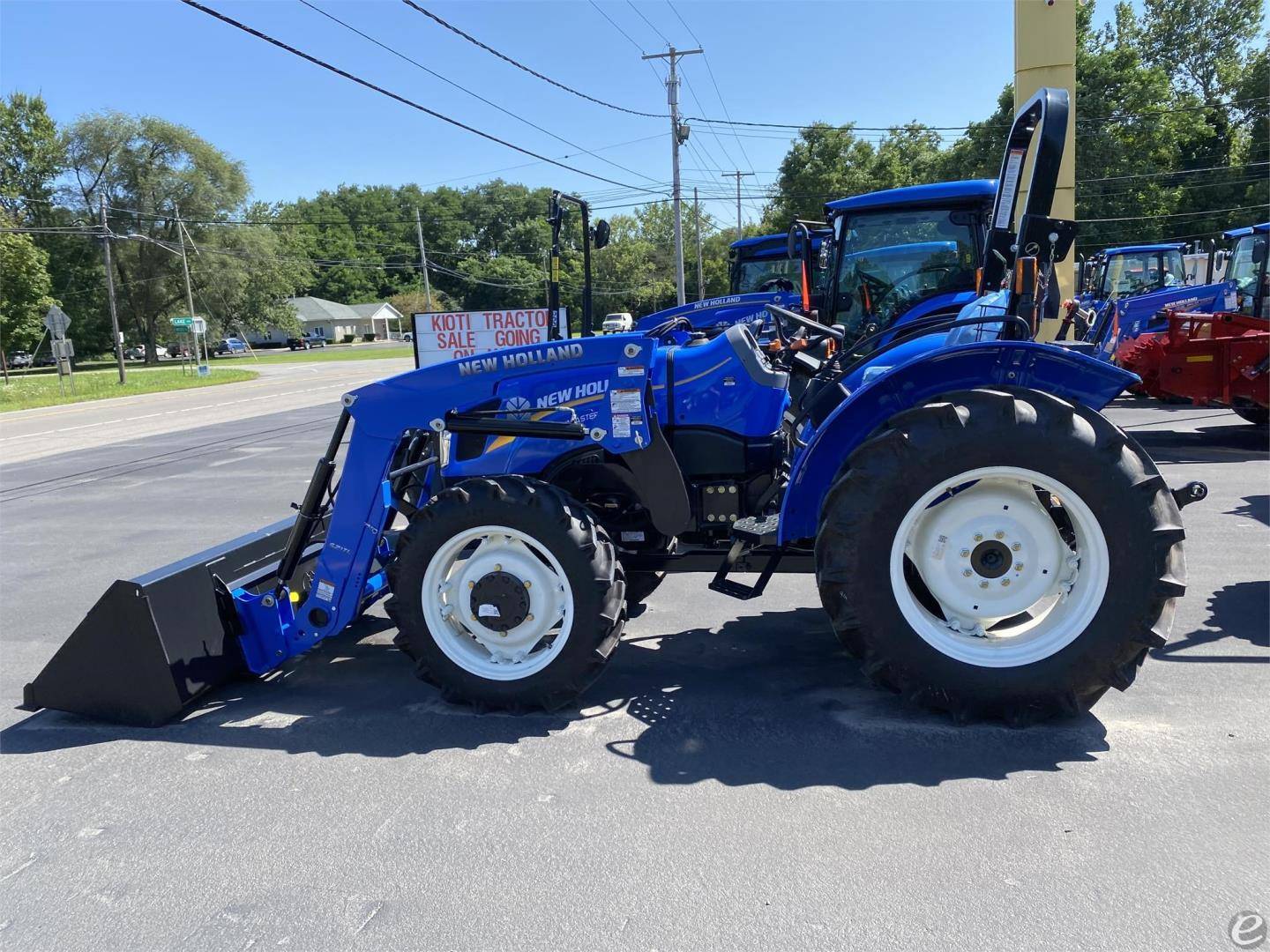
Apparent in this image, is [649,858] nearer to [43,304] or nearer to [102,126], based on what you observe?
[43,304]

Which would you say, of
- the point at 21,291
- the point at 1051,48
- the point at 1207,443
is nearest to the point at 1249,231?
the point at 1051,48

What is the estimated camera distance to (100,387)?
1293 inches

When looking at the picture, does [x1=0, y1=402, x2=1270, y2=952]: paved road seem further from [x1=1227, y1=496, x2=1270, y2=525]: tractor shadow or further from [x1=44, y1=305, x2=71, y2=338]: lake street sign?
[x1=44, y1=305, x2=71, y2=338]: lake street sign

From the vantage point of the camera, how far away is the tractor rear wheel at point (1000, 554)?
312cm

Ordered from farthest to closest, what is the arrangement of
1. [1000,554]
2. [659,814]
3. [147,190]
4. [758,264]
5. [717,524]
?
[147,190] → [758,264] → [717,524] → [1000,554] → [659,814]

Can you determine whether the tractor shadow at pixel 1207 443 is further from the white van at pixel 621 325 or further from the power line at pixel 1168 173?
the power line at pixel 1168 173

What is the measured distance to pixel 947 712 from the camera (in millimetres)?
3352

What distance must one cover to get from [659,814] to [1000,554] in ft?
5.45

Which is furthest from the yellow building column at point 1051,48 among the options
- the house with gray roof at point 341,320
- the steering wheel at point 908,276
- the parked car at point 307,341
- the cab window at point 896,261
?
the house with gray roof at point 341,320

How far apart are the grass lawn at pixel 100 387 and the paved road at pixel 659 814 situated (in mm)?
27369

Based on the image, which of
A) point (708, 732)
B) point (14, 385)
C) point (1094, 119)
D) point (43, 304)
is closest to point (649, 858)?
point (708, 732)

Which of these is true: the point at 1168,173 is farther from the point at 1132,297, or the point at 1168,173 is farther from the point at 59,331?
the point at 59,331

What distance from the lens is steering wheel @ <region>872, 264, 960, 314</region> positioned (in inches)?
288

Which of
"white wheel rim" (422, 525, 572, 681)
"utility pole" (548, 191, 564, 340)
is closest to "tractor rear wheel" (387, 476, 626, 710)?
"white wheel rim" (422, 525, 572, 681)
